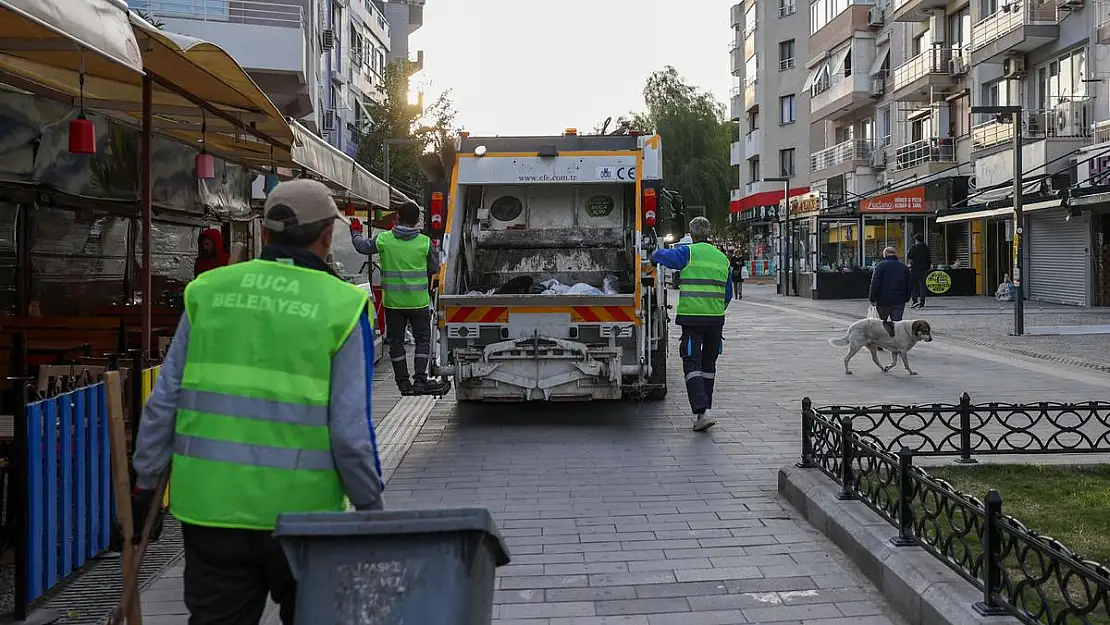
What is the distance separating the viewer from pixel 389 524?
2713mm

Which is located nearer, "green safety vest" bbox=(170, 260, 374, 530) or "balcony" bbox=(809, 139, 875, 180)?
"green safety vest" bbox=(170, 260, 374, 530)

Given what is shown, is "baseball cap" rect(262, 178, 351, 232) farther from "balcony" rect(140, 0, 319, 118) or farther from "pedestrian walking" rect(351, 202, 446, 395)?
"balcony" rect(140, 0, 319, 118)

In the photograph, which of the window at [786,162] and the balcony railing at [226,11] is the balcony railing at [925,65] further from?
the window at [786,162]

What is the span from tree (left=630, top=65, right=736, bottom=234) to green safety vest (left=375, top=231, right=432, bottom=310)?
49.5 m

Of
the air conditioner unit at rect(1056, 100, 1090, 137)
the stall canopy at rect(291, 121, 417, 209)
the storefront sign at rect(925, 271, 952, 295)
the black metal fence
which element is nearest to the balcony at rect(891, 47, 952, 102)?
the storefront sign at rect(925, 271, 952, 295)

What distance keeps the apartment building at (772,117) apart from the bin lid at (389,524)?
51337mm

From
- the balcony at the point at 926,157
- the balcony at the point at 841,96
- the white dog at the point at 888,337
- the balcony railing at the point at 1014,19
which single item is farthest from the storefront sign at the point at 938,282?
the white dog at the point at 888,337

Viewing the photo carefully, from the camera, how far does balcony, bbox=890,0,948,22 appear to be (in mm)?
35059

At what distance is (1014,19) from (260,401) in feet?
96.0

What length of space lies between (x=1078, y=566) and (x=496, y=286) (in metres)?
8.24

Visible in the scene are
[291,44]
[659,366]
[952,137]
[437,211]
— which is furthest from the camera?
[952,137]

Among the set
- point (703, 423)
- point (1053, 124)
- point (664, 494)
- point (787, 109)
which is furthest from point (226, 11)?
point (787, 109)

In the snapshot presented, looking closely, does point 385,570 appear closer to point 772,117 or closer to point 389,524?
point 389,524

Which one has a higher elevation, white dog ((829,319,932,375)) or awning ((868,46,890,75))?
awning ((868,46,890,75))
